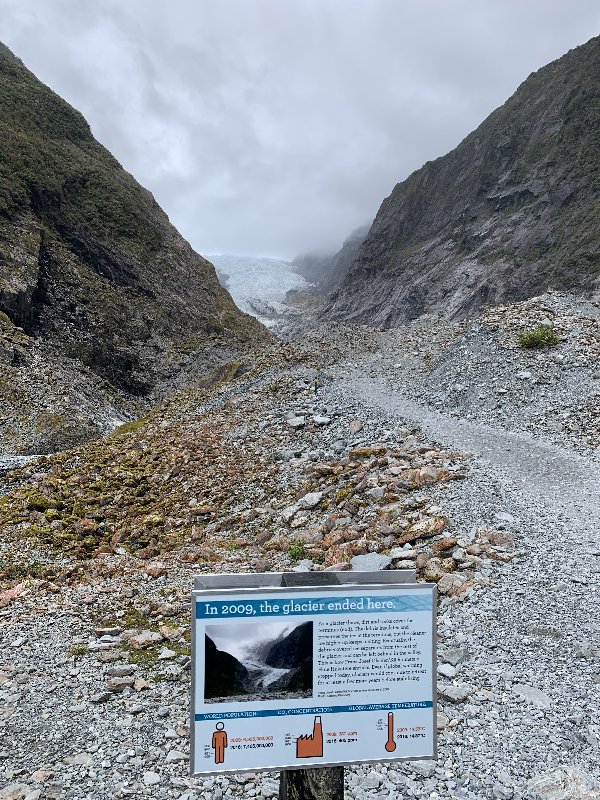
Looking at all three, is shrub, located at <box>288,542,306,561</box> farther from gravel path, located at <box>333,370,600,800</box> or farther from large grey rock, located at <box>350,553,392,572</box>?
gravel path, located at <box>333,370,600,800</box>

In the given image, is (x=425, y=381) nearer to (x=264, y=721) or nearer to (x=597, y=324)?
(x=597, y=324)

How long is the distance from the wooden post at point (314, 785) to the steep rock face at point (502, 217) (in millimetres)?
81286

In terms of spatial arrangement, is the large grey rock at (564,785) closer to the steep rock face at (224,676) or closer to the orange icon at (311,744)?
the orange icon at (311,744)

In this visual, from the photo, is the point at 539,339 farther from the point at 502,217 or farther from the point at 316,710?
the point at 502,217

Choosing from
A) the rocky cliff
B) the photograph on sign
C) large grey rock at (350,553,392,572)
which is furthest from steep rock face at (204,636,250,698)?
the rocky cliff

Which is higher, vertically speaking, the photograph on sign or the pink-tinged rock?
the photograph on sign

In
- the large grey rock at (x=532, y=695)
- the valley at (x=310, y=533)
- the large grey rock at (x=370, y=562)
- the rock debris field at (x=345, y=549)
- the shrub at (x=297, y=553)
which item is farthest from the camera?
the shrub at (x=297, y=553)

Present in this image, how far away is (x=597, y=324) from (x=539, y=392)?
5.97 meters

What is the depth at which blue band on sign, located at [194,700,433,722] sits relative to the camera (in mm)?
3441

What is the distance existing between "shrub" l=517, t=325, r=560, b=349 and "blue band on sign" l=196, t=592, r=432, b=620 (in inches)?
766

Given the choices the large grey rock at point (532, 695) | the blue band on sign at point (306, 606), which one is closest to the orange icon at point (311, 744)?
the blue band on sign at point (306, 606)

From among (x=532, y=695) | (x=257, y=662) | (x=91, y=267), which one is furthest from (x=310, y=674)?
(x=91, y=267)

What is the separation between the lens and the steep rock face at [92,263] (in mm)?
51969

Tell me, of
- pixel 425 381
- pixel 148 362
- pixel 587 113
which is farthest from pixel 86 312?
pixel 587 113
